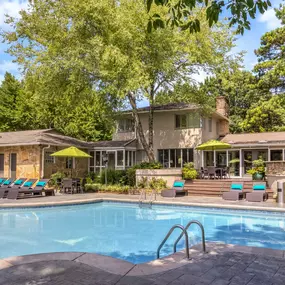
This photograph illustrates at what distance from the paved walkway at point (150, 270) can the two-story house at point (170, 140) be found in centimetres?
1830

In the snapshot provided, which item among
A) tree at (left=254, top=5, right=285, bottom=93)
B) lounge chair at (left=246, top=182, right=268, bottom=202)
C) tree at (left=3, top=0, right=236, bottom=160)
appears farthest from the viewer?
tree at (left=254, top=5, right=285, bottom=93)

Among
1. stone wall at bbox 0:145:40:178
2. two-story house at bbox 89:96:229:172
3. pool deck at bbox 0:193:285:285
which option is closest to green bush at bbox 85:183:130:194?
stone wall at bbox 0:145:40:178

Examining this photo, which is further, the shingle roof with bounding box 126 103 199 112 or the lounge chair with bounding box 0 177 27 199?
the shingle roof with bounding box 126 103 199 112

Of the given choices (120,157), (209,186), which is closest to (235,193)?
(209,186)

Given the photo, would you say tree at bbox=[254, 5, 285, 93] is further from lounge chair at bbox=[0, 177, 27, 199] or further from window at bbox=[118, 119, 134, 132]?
lounge chair at bbox=[0, 177, 27, 199]

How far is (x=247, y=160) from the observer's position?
958 inches

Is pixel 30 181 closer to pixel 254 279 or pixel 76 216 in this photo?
pixel 76 216

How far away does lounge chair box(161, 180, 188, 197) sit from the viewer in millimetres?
17438

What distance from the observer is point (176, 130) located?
25.2 meters

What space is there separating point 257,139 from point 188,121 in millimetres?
5525

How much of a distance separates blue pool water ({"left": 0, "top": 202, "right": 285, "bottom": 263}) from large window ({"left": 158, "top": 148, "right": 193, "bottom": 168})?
383 inches

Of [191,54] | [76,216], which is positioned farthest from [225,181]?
[76,216]

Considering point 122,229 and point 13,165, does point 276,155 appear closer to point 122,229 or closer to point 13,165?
point 122,229

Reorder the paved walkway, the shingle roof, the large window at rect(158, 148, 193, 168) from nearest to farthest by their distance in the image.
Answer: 1. the paved walkway
2. the shingle roof
3. the large window at rect(158, 148, 193, 168)
